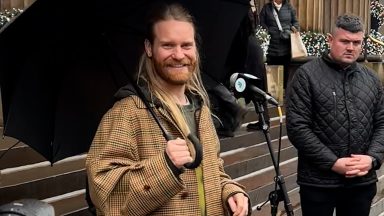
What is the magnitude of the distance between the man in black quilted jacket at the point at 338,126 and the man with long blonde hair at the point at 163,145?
1382mm

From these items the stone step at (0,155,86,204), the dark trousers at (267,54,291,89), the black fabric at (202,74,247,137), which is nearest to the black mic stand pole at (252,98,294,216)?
the black fabric at (202,74,247,137)

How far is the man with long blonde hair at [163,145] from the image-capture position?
7.42 feet

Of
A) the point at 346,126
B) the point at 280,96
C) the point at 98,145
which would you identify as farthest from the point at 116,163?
the point at 280,96

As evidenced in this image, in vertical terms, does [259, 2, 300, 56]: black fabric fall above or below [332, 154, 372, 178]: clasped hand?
above

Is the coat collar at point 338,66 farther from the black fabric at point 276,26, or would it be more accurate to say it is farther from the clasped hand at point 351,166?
the black fabric at point 276,26

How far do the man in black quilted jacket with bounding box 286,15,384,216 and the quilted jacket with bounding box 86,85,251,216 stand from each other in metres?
1.46

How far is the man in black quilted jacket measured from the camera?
151 inches

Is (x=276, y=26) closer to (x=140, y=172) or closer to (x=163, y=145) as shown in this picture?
(x=163, y=145)

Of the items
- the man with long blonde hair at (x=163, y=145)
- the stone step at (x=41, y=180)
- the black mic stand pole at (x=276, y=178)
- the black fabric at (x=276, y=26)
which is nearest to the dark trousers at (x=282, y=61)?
the black fabric at (x=276, y=26)

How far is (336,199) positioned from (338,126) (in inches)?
19.9

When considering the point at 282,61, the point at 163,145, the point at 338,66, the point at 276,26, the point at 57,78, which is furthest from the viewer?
the point at 282,61

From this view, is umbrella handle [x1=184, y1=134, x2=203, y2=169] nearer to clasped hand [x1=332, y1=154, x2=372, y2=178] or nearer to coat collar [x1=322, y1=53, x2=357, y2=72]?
clasped hand [x1=332, y1=154, x2=372, y2=178]

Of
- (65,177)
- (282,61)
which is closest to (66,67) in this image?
(65,177)

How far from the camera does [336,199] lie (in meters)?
3.98
